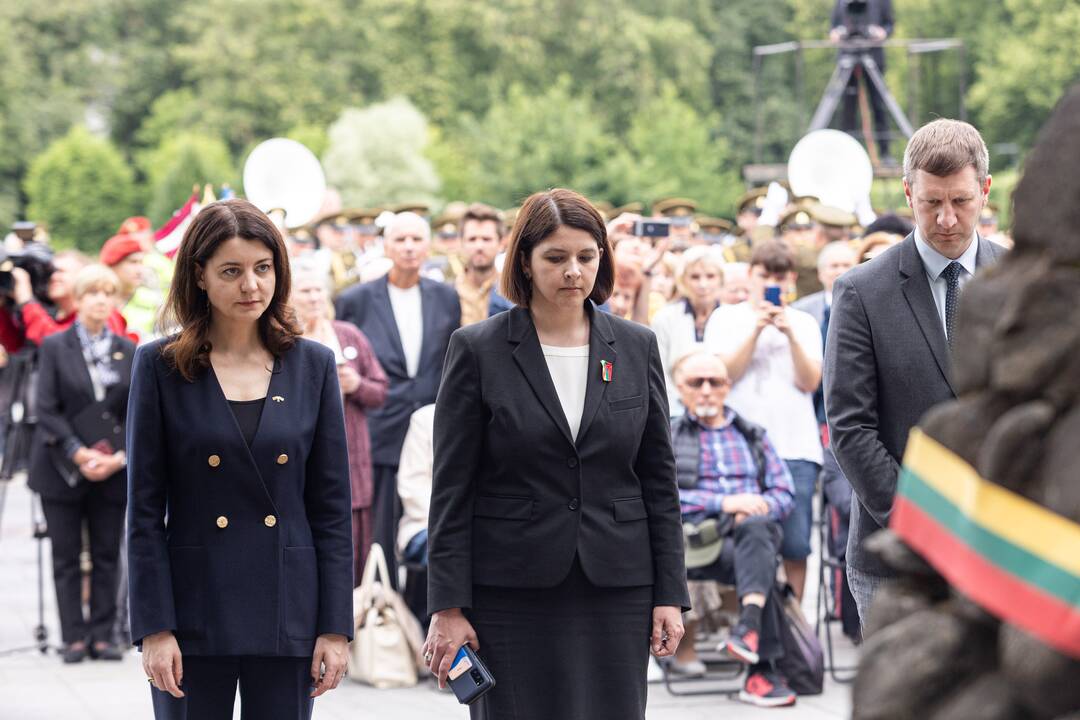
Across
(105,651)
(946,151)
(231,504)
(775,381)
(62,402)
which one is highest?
(946,151)

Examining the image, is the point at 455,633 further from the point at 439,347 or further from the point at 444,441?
the point at 439,347

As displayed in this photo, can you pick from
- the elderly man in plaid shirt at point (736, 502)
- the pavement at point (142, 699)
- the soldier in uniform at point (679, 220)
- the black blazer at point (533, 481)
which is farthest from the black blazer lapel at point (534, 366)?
the soldier in uniform at point (679, 220)

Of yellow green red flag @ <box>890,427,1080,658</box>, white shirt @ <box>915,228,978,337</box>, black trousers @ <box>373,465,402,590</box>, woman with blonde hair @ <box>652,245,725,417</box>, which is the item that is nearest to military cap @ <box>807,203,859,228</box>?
woman with blonde hair @ <box>652,245,725,417</box>

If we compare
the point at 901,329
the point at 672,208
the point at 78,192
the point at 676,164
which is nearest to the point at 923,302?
the point at 901,329

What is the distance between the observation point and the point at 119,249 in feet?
37.2

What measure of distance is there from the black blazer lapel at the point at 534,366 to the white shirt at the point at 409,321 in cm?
462

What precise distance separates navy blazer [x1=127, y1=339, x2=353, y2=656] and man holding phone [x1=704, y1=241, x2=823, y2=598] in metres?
4.66

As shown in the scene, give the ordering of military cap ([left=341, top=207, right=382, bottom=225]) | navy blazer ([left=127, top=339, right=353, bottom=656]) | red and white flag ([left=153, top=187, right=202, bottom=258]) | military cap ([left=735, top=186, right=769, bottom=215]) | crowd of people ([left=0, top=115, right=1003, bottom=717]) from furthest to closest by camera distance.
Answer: military cap ([left=341, top=207, right=382, bottom=225]) → military cap ([left=735, top=186, right=769, bottom=215]) → red and white flag ([left=153, top=187, right=202, bottom=258]) → crowd of people ([left=0, top=115, right=1003, bottom=717]) → navy blazer ([left=127, top=339, right=353, bottom=656])

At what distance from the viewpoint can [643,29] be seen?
58.7 meters

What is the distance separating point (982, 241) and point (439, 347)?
4832 millimetres

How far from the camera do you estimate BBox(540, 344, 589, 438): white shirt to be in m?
4.72

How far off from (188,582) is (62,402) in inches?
200

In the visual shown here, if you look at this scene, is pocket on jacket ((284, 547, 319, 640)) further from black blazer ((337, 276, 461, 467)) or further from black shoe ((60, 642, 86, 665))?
black shoe ((60, 642, 86, 665))

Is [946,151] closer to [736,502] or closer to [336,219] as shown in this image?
[736,502]
